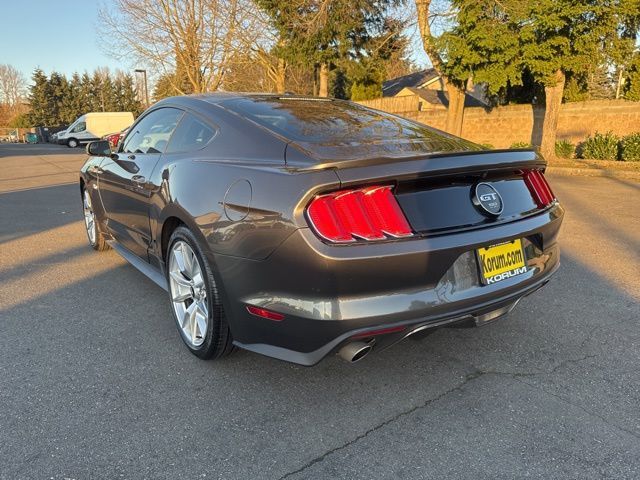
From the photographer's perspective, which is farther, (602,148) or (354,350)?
(602,148)

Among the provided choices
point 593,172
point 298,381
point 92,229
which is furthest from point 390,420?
point 593,172

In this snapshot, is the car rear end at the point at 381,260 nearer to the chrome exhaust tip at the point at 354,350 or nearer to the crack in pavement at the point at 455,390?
the chrome exhaust tip at the point at 354,350

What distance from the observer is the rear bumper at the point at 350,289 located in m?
2.07

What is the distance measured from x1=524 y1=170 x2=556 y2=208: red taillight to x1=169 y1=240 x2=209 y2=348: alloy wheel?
192cm

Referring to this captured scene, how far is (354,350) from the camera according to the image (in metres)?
2.16

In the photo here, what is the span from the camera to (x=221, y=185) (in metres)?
2.52

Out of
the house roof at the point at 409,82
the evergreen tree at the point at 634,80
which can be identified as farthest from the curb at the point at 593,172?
the house roof at the point at 409,82

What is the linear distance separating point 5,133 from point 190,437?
85.6 meters

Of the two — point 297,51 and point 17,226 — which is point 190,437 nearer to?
point 17,226

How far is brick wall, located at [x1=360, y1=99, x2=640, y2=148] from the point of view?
16547 mm

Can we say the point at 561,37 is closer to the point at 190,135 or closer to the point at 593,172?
the point at 593,172

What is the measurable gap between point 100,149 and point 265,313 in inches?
112

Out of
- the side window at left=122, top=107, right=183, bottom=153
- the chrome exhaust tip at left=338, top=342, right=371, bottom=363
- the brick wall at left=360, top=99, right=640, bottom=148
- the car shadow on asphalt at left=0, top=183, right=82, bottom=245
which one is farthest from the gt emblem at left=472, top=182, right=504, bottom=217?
the brick wall at left=360, top=99, right=640, bottom=148

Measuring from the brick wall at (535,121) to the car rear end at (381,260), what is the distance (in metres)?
17.1
